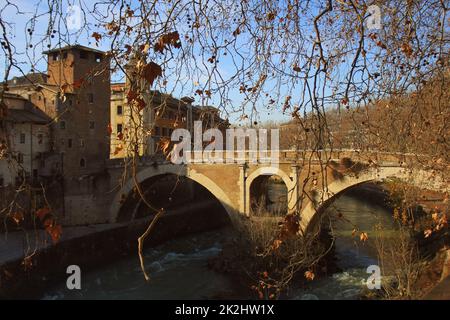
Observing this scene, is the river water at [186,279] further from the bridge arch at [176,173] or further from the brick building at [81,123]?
the brick building at [81,123]

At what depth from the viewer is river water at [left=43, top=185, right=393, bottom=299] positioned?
1159 cm

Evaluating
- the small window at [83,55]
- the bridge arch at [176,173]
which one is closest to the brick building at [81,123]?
the small window at [83,55]

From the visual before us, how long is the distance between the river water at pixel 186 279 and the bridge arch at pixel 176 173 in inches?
76.2

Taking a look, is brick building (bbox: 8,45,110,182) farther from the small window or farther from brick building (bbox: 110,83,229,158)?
brick building (bbox: 110,83,229,158)

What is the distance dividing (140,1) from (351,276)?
460 inches

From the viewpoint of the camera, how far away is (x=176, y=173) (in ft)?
57.3

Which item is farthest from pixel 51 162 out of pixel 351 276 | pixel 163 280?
pixel 351 276

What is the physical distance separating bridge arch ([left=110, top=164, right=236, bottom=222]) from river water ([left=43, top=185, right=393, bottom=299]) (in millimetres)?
1935

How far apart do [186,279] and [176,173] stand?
5.36 m

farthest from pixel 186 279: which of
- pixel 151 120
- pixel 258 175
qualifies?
pixel 151 120

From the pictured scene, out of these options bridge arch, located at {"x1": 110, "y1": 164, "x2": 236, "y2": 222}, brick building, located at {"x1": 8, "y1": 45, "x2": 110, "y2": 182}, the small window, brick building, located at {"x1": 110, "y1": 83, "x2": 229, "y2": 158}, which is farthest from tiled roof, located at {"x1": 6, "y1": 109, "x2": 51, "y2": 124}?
brick building, located at {"x1": 110, "y1": 83, "x2": 229, "y2": 158}

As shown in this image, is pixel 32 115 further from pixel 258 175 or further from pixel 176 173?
pixel 258 175

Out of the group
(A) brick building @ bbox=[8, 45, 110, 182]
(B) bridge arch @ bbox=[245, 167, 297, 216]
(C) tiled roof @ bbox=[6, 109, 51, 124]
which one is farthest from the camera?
(A) brick building @ bbox=[8, 45, 110, 182]
